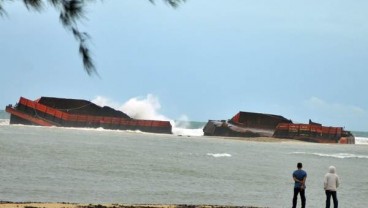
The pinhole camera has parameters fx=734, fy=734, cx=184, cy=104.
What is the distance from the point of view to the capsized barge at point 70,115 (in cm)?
8138

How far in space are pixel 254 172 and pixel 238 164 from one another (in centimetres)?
539

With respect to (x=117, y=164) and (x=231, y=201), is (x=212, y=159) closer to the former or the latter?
(x=117, y=164)

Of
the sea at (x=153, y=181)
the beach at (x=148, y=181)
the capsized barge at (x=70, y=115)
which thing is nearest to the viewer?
the beach at (x=148, y=181)

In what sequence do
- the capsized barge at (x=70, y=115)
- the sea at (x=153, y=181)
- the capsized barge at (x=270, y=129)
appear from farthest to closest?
1. the capsized barge at (x=270, y=129)
2. the capsized barge at (x=70, y=115)
3. the sea at (x=153, y=181)

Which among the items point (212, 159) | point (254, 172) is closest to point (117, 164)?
point (254, 172)

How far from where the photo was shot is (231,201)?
20953 millimetres

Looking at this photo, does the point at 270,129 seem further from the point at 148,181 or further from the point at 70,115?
the point at 148,181

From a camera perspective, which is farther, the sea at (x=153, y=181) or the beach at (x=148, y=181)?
the sea at (x=153, y=181)

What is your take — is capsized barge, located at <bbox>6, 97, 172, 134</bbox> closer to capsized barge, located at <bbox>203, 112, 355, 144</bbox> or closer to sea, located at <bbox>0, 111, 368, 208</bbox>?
capsized barge, located at <bbox>203, 112, 355, 144</bbox>

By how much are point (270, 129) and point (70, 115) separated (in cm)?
2365

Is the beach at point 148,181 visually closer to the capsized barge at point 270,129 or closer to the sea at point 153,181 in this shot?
the sea at point 153,181

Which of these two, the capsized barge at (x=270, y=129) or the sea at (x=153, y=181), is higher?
the capsized barge at (x=270, y=129)

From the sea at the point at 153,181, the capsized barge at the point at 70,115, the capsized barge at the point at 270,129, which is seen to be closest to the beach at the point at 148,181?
the sea at the point at 153,181

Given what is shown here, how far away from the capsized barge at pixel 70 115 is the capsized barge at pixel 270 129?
10472 mm
